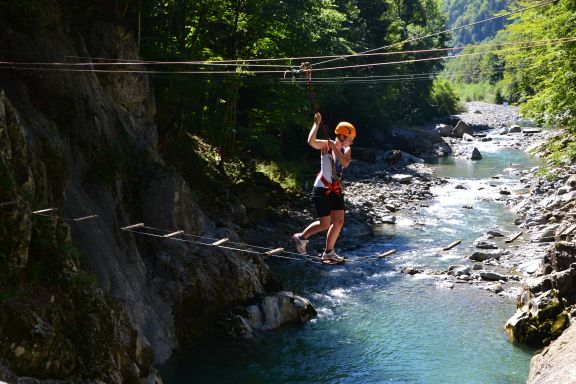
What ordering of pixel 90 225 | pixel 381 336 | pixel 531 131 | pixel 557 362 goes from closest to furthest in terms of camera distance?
pixel 557 362, pixel 90 225, pixel 381 336, pixel 531 131

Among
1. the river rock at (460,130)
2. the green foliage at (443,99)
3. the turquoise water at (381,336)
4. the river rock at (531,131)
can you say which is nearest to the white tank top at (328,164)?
the turquoise water at (381,336)

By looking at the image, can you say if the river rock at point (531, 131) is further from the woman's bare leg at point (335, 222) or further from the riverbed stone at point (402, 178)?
the woman's bare leg at point (335, 222)

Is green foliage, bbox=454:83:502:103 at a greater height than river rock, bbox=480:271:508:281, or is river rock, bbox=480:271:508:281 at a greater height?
green foliage, bbox=454:83:502:103

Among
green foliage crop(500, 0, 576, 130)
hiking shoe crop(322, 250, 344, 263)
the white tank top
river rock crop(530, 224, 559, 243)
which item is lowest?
river rock crop(530, 224, 559, 243)

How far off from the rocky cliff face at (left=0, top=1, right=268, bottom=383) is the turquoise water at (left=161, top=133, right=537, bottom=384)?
64.5 inches

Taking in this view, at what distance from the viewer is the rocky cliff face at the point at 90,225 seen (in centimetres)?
992

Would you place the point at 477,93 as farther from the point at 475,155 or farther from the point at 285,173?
the point at 285,173

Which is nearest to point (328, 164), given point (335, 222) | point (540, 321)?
point (335, 222)

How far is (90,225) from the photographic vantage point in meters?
14.0

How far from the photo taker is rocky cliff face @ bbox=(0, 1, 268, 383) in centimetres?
992

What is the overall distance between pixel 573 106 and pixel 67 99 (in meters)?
14.5

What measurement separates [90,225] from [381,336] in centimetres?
786

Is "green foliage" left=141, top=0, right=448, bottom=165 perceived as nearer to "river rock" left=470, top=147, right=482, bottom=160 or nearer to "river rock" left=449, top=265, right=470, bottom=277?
"river rock" left=470, top=147, right=482, bottom=160

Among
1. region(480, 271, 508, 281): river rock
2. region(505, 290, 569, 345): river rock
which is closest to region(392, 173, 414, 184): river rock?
region(480, 271, 508, 281): river rock
